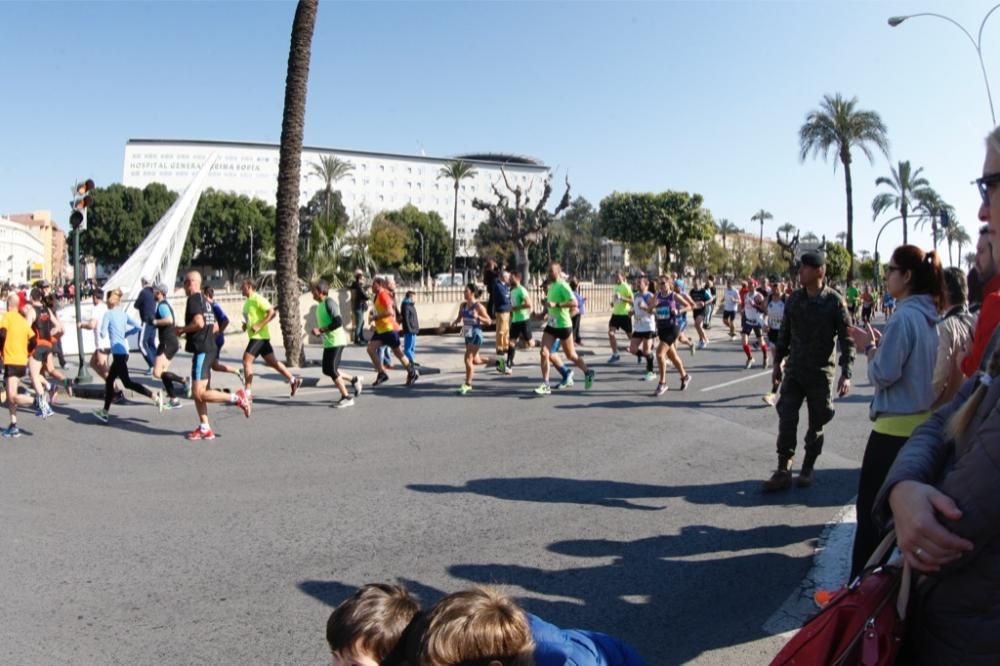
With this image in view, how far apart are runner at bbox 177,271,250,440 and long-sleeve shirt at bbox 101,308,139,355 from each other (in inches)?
66.4

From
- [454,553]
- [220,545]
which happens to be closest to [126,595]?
[220,545]

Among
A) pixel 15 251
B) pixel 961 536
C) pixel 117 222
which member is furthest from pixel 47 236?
pixel 961 536

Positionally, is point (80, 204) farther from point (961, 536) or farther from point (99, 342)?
point (961, 536)

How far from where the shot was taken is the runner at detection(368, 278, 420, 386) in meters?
12.5

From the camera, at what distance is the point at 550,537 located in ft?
17.3

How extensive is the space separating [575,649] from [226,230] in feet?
264

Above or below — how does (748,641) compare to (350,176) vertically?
below

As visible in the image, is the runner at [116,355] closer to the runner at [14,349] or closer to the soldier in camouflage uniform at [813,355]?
the runner at [14,349]

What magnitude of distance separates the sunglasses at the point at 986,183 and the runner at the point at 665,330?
944cm

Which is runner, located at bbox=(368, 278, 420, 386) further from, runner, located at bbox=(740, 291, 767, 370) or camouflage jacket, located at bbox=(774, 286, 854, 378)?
camouflage jacket, located at bbox=(774, 286, 854, 378)

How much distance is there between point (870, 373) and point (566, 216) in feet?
335

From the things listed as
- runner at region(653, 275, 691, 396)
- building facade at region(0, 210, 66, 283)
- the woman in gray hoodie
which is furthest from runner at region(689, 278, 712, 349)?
building facade at region(0, 210, 66, 283)

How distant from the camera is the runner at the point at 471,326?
1194 cm

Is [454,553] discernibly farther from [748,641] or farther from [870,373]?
[870,373]
